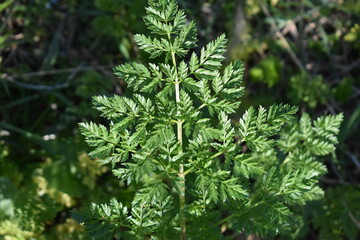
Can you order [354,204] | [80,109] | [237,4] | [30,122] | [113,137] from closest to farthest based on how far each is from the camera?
[113,137], [354,204], [80,109], [30,122], [237,4]

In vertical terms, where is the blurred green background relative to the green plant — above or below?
above

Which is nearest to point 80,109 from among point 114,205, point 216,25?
point 216,25

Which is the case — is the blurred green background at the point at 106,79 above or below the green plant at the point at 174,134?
above

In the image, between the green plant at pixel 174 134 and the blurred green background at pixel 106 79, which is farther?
the blurred green background at pixel 106 79

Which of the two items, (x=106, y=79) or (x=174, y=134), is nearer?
(x=174, y=134)

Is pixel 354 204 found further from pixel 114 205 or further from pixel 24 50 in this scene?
pixel 24 50

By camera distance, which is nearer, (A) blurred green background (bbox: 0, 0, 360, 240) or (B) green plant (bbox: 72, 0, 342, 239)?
(B) green plant (bbox: 72, 0, 342, 239)

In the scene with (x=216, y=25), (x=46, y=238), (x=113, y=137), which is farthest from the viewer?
(x=216, y=25)

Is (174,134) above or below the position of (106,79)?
below
